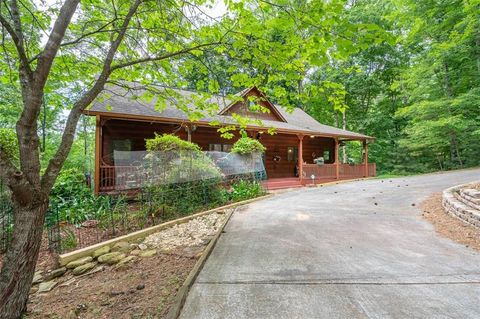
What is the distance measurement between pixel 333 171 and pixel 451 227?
9.49 meters

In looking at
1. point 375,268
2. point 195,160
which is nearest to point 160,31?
point 195,160

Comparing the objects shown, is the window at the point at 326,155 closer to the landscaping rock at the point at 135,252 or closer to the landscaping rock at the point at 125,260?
the landscaping rock at the point at 135,252

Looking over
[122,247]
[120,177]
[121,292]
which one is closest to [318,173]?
[120,177]

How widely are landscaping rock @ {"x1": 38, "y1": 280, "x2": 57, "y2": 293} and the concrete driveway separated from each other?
227 centimetres

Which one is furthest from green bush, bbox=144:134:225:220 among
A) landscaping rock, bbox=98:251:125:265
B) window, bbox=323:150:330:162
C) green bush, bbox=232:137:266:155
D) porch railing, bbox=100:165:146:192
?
window, bbox=323:150:330:162

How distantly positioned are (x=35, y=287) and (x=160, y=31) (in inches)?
171

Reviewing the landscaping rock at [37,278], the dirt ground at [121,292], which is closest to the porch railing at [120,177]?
the landscaping rock at [37,278]

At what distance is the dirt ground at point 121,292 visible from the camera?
280 cm

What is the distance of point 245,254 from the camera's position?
409cm

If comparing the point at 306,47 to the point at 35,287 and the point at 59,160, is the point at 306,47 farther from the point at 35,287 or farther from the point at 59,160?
the point at 35,287

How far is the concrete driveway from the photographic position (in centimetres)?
253

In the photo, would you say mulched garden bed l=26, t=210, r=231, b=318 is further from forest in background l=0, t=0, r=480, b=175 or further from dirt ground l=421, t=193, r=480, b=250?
forest in background l=0, t=0, r=480, b=175

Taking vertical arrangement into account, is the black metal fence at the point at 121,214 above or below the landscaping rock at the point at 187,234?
above

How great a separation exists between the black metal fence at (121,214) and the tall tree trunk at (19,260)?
7.22 feet
